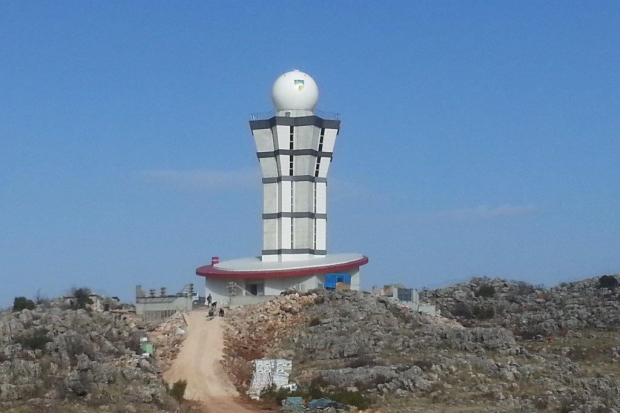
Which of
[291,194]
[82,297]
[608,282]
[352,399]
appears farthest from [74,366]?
[608,282]

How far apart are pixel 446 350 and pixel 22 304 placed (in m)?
25.0

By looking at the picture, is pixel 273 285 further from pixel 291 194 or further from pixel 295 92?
pixel 295 92

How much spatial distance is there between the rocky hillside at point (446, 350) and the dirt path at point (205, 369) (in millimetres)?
762

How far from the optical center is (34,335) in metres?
39.5

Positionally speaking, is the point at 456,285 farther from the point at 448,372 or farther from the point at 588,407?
the point at 588,407

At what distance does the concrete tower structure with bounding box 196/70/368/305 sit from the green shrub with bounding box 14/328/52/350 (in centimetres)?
1818

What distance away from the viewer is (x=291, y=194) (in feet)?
197

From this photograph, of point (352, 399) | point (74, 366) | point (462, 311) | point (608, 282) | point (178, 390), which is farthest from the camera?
point (608, 282)

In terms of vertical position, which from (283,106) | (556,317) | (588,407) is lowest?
(588,407)

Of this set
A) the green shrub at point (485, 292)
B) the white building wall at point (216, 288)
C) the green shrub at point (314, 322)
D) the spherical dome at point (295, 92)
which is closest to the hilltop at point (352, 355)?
the green shrub at point (314, 322)

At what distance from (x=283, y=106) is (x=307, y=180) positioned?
5546 mm

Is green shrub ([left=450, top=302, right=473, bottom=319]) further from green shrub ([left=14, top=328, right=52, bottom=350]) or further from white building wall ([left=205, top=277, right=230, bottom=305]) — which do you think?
green shrub ([left=14, top=328, right=52, bottom=350])

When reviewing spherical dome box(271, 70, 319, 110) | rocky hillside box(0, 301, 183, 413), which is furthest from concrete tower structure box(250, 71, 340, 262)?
rocky hillside box(0, 301, 183, 413)

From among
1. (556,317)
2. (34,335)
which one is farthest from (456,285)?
(34,335)
